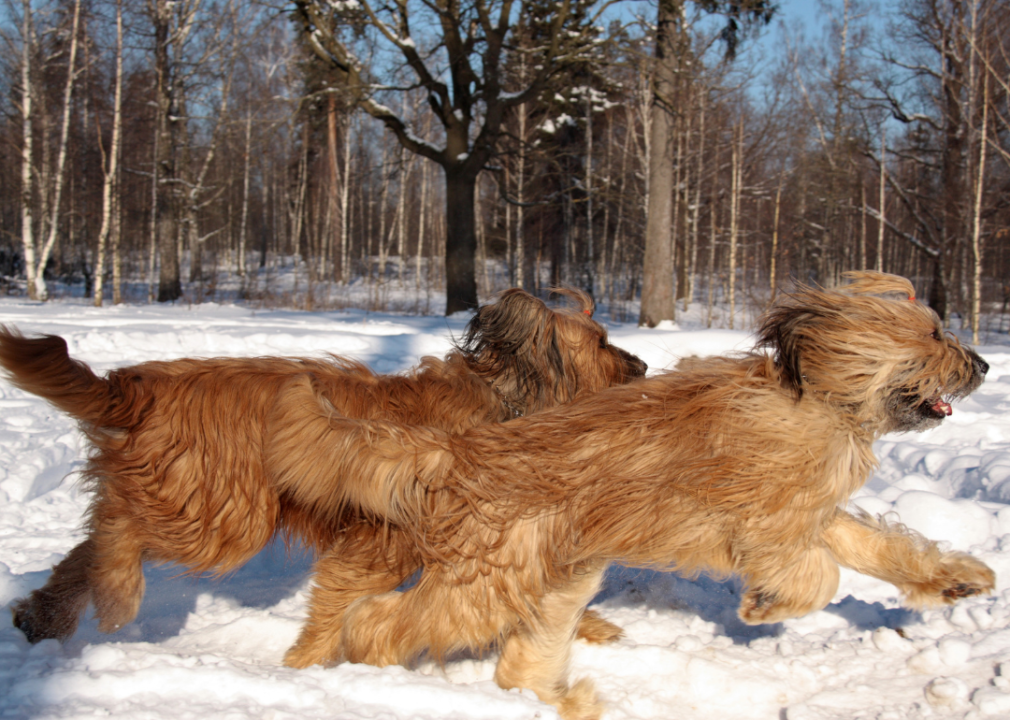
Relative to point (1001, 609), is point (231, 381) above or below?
above

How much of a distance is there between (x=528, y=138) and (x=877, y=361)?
73.2ft

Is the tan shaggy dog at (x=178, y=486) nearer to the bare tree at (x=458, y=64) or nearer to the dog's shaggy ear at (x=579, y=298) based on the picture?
the dog's shaggy ear at (x=579, y=298)

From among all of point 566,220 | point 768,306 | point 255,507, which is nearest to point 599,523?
point 768,306

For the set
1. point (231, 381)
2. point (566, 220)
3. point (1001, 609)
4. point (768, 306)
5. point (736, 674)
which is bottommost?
point (736, 674)

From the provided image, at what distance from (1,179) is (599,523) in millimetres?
30129

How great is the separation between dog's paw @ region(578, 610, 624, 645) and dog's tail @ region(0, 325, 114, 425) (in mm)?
2008

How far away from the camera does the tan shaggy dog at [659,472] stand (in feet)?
6.56

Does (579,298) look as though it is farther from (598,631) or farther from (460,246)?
(460,246)

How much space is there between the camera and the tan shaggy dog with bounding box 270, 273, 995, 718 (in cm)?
200

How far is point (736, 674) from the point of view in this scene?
251 centimetres

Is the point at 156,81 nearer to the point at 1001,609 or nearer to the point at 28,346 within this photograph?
the point at 28,346

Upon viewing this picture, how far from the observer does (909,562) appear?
2285 millimetres

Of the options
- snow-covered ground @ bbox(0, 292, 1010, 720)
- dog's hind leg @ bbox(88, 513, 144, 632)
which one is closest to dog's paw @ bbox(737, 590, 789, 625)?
snow-covered ground @ bbox(0, 292, 1010, 720)

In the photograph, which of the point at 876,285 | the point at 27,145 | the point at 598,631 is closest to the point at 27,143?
the point at 27,145
